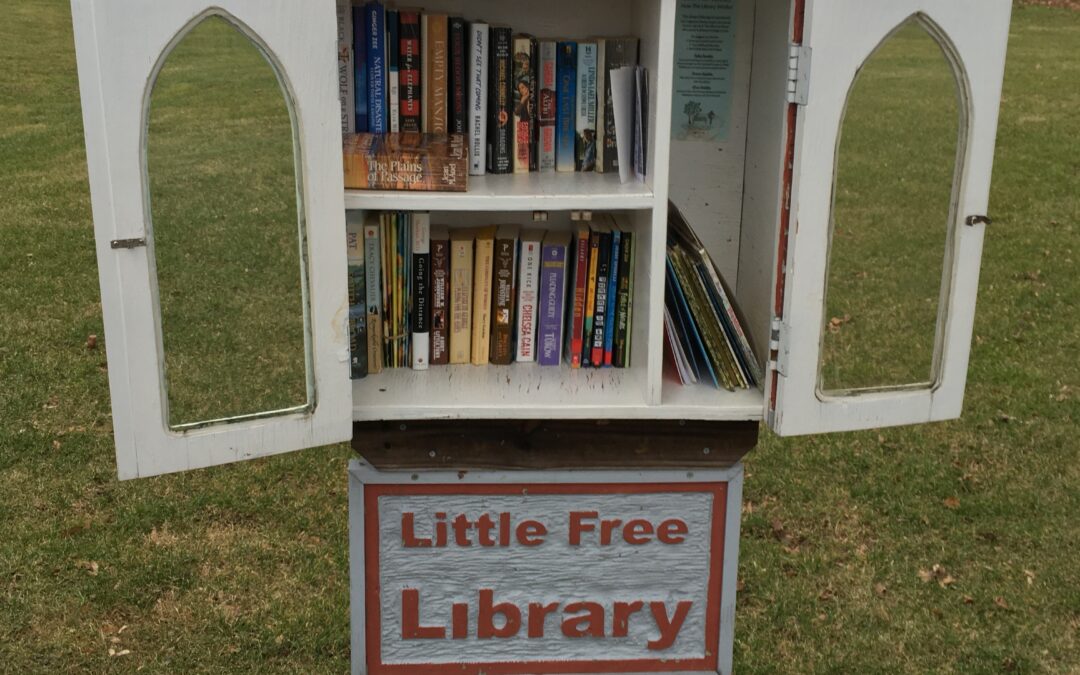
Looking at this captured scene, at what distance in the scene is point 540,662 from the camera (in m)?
2.57

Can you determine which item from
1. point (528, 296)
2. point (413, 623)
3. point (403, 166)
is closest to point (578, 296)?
point (528, 296)

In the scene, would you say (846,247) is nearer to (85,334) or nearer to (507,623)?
(507,623)

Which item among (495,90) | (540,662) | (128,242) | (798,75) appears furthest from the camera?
(540,662)

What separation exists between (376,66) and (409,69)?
66mm

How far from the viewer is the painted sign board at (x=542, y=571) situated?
2.47m

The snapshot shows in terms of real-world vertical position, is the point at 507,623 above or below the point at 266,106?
below

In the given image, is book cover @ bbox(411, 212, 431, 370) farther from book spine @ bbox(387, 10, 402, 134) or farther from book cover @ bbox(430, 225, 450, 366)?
book spine @ bbox(387, 10, 402, 134)

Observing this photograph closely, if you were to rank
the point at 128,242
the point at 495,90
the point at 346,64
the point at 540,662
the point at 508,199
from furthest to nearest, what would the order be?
1. the point at 540,662
2. the point at 495,90
3. the point at 346,64
4. the point at 508,199
5. the point at 128,242

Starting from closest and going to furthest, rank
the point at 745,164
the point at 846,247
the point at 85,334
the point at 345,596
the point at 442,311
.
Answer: the point at 846,247, the point at 442,311, the point at 745,164, the point at 345,596, the point at 85,334

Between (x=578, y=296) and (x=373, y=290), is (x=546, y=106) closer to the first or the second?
(x=578, y=296)

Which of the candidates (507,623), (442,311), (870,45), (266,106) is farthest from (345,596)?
(870,45)

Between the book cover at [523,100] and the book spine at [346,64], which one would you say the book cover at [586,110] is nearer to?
the book cover at [523,100]

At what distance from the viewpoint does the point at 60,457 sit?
4.55m

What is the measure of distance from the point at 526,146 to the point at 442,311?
0.38 meters
